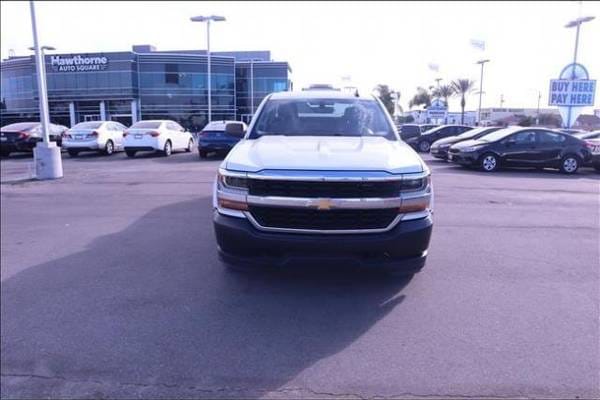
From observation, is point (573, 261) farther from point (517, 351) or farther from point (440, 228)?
point (517, 351)

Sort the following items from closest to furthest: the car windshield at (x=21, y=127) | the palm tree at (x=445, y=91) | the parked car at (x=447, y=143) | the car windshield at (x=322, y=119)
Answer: the car windshield at (x=322, y=119) → the car windshield at (x=21, y=127) → the parked car at (x=447, y=143) → the palm tree at (x=445, y=91)

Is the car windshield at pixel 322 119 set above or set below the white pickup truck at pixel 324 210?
above

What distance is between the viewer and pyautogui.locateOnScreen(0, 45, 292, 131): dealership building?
3753cm

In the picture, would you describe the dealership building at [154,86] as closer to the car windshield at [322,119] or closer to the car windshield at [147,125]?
the car windshield at [147,125]

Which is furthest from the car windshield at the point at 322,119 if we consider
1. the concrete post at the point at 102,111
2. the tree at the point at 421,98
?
the tree at the point at 421,98

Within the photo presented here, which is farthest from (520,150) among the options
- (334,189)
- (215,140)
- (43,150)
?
(43,150)

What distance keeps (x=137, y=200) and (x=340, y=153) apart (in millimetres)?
6080

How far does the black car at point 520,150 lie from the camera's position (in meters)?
10.7

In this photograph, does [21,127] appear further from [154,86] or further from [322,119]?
[154,86]

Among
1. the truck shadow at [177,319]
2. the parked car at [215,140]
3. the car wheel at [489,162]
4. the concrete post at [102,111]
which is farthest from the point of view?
the concrete post at [102,111]

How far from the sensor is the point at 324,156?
13.1ft

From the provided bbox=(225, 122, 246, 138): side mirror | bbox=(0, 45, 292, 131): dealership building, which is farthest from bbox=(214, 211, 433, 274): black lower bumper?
bbox=(0, 45, 292, 131): dealership building

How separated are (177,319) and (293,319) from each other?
0.95 meters

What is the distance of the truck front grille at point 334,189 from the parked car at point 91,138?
17.0m
